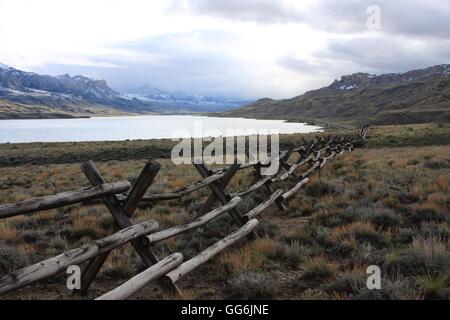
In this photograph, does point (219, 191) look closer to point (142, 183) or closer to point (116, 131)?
point (142, 183)

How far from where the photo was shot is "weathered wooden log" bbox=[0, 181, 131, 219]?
3.55 meters

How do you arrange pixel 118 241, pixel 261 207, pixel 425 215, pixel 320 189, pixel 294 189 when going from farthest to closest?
pixel 320 189 → pixel 294 189 → pixel 261 207 → pixel 425 215 → pixel 118 241

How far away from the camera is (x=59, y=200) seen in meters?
3.99

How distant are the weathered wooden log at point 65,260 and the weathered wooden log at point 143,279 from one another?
15.9 inches

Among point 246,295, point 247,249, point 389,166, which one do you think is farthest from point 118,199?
point 389,166

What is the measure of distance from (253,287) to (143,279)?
1336 millimetres

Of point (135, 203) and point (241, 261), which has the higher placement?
point (135, 203)

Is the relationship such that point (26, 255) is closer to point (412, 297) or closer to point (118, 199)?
point (118, 199)

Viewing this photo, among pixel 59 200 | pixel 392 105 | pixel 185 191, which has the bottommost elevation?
pixel 185 191

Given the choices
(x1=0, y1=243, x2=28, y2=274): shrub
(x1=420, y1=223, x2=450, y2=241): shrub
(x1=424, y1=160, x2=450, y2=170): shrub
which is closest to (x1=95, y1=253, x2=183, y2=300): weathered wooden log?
(x1=0, y1=243, x2=28, y2=274): shrub

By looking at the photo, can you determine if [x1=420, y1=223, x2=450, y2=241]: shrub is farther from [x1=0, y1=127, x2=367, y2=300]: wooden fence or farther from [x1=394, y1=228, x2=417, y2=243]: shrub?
[x1=0, y1=127, x2=367, y2=300]: wooden fence

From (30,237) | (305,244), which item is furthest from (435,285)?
(30,237)

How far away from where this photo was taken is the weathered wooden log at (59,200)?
355cm

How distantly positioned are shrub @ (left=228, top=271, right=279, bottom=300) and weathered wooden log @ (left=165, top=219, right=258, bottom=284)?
49 cm
